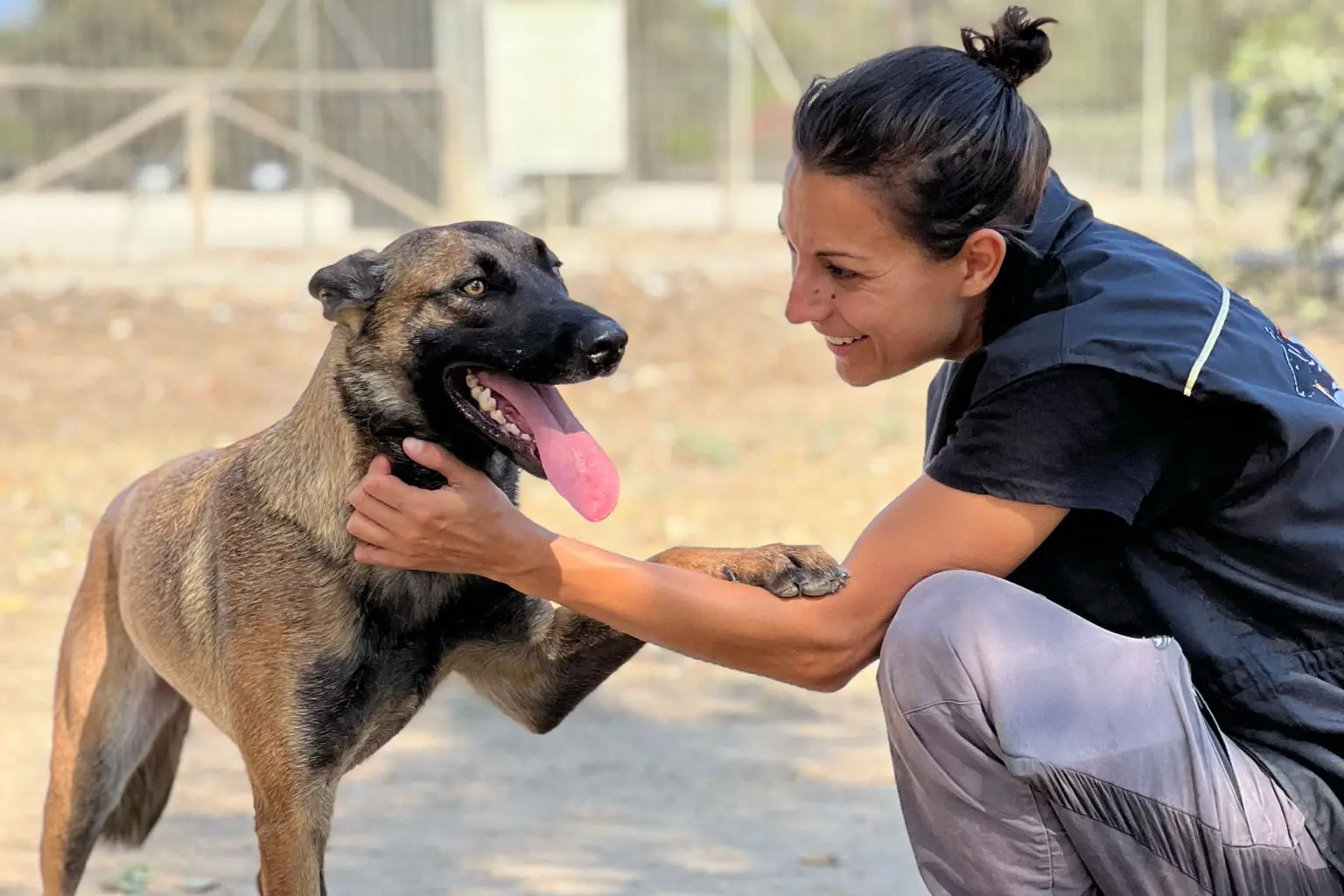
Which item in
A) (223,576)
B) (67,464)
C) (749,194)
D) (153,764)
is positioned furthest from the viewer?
(749,194)

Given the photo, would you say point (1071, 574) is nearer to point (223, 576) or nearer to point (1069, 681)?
point (1069, 681)

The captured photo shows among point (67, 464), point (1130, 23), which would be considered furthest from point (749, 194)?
point (67, 464)

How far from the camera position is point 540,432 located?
3000mm

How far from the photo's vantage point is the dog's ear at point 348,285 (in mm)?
3150

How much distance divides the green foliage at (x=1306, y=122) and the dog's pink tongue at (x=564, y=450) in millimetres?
9154

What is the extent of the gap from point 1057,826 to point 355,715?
1.33 metres

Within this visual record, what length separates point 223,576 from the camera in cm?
323

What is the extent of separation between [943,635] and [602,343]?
866mm

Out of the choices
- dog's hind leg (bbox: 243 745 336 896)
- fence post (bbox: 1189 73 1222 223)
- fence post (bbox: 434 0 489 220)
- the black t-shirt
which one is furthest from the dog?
fence post (bbox: 1189 73 1222 223)

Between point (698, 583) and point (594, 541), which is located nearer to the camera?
point (698, 583)

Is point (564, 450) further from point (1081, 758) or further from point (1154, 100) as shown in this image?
point (1154, 100)

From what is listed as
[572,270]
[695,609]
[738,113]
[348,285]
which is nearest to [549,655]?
[695,609]

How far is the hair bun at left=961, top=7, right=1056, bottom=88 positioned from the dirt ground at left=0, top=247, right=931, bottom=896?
6.47 ft

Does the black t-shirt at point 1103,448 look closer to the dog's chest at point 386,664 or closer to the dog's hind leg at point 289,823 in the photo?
the dog's chest at point 386,664
